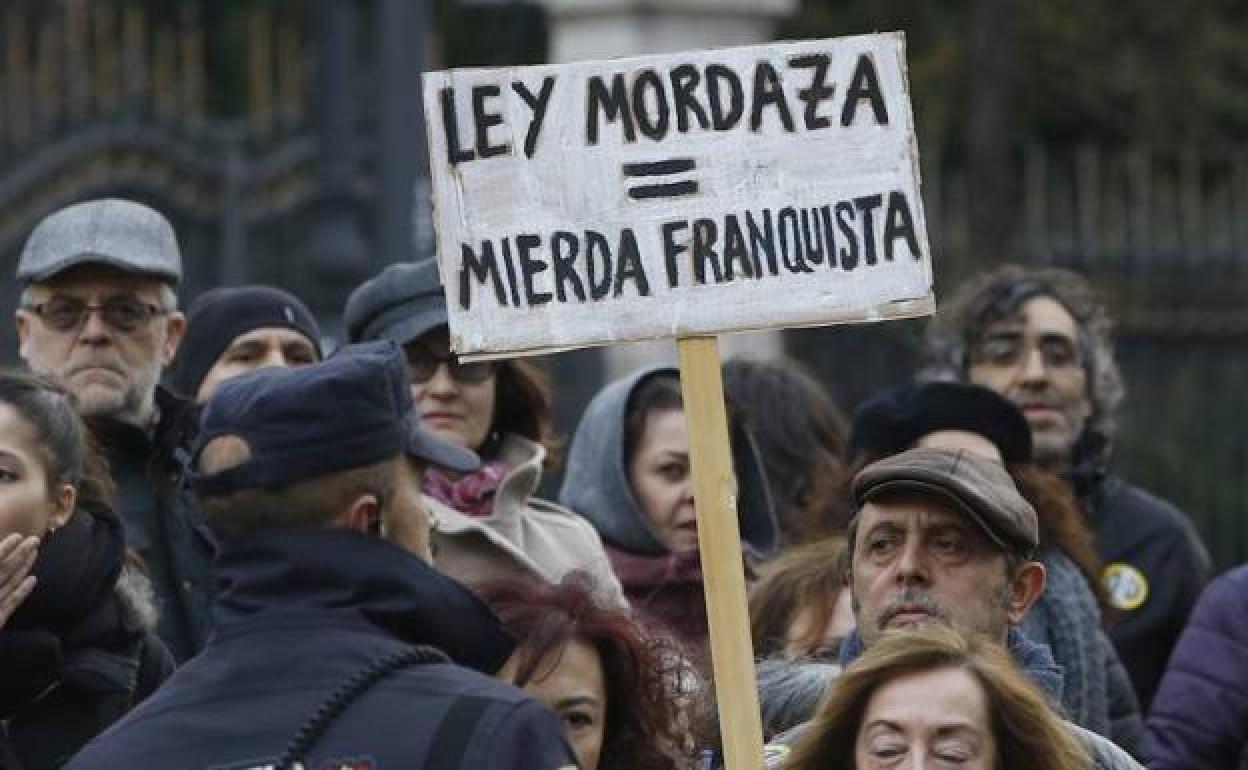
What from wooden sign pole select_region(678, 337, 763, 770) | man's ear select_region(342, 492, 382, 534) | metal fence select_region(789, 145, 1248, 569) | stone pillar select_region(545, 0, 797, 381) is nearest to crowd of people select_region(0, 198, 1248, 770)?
man's ear select_region(342, 492, 382, 534)

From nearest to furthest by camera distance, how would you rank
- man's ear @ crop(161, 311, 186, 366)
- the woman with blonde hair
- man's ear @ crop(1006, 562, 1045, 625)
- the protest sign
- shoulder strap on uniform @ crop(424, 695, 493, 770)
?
shoulder strap on uniform @ crop(424, 695, 493, 770) → the woman with blonde hair → the protest sign → man's ear @ crop(1006, 562, 1045, 625) → man's ear @ crop(161, 311, 186, 366)

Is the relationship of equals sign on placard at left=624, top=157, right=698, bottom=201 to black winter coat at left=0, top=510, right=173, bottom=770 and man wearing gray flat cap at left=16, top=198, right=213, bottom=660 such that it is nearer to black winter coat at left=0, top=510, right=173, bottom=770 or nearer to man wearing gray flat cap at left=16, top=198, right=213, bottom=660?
black winter coat at left=0, top=510, right=173, bottom=770

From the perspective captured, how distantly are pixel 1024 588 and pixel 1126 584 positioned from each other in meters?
2.13

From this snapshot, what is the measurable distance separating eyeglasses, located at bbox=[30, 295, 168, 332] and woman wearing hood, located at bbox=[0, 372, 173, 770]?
3.59 ft

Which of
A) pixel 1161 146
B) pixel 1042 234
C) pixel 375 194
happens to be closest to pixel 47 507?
pixel 375 194

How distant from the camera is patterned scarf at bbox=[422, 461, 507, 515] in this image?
23.9 feet

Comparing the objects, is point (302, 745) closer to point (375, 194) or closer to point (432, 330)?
point (432, 330)

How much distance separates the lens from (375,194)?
12.4 m

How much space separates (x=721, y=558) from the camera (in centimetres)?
554

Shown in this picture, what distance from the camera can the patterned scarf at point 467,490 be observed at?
23.9 feet

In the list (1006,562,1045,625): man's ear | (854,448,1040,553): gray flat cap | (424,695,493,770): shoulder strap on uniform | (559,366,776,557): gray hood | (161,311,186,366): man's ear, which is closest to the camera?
(424,695,493,770): shoulder strap on uniform

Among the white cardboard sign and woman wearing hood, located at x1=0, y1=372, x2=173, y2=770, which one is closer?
the white cardboard sign

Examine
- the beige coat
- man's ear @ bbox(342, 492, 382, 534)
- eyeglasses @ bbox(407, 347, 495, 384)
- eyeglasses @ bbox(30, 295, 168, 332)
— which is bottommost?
the beige coat

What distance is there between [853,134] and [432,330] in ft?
6.45
